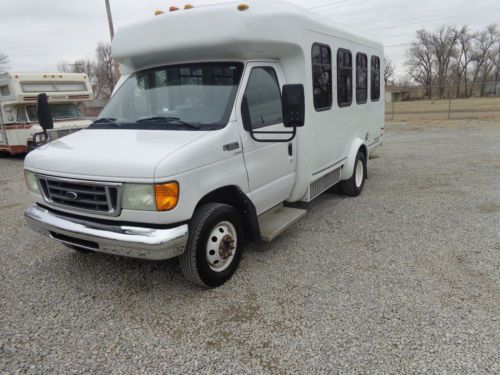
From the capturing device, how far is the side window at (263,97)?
394 centimetres

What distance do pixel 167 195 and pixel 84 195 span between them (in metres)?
0.82

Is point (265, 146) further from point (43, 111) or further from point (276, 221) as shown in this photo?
point (43, 111)

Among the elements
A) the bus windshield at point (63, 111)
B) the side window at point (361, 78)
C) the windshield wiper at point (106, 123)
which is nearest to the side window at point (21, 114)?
the bus windshield at point (63, 111)

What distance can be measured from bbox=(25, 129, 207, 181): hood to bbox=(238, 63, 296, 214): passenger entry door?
70cm

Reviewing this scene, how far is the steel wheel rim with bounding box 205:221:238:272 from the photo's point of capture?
3.59 m

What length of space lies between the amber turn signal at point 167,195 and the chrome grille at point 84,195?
345 mm

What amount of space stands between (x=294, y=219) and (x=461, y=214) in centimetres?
277

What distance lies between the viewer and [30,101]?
40.5 ft

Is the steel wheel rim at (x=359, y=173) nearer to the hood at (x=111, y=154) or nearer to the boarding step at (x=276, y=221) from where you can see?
the boarding step at (x=276, y=221)

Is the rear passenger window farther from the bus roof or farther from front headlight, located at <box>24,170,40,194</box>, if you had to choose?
front headlight, located at <box>24,170,40,194</box>

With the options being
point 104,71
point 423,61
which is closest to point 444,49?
point 423,61

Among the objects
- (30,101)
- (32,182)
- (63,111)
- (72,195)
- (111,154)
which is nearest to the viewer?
(111,154)

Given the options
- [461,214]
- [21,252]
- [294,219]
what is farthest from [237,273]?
[461,214]

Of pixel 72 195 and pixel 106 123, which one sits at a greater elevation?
pixel 106 123
